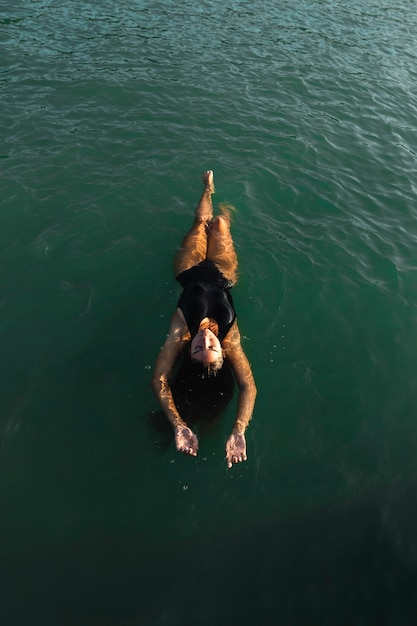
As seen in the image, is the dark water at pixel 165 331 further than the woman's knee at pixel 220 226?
No

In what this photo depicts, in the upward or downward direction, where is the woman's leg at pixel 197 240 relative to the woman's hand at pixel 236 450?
upward

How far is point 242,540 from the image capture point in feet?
25.9

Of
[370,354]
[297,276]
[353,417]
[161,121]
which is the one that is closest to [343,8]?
[161,121]

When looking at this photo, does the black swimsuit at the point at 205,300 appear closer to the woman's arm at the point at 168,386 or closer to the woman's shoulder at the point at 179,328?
the woman's shoulder at the point at 179,328

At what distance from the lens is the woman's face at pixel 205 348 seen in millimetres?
8422

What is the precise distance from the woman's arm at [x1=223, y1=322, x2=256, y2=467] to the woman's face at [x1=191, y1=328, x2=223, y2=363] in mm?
971

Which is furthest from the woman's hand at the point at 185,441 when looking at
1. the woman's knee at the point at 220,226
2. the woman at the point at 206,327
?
the woman's knee at the point at 220,226

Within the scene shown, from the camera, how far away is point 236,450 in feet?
25.8

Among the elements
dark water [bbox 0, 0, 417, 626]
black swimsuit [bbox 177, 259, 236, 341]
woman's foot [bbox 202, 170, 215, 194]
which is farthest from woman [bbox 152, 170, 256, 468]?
woman's foot [bbox 202, 170, 215, 194]

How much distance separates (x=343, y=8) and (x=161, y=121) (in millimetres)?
22532

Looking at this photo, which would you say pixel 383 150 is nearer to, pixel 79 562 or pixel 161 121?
pixel 161 121

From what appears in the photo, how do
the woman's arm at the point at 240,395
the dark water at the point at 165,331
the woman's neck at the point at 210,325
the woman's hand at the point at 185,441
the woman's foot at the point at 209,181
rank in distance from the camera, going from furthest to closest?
the woman's foot at the point at 209,181, the woman's neck at the point at 210,325, the woman's arm at the point at 240,395, the woman's hand at the point at 185,441, the dark water at the point at 165,331

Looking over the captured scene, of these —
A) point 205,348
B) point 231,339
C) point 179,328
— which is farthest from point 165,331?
point 205,348

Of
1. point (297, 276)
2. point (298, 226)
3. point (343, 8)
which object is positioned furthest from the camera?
point (343, 8)
